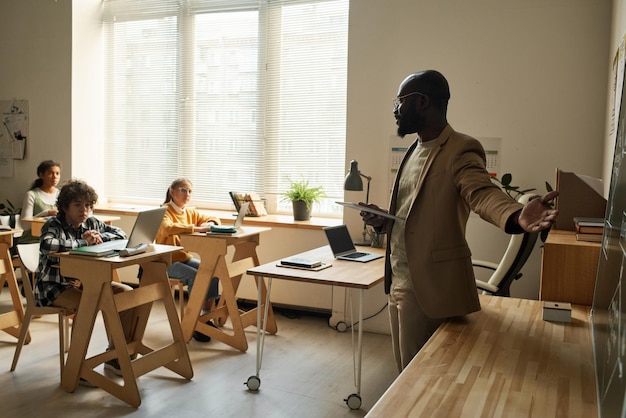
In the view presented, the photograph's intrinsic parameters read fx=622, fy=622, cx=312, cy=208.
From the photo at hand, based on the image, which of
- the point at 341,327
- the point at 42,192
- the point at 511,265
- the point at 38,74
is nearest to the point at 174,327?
the point at 341,327

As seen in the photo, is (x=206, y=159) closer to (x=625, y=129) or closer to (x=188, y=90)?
(x=188, y=90)

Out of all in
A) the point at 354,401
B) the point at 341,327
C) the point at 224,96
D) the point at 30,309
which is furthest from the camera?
the point at 224,96

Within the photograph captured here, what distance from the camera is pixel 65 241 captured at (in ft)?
11.3

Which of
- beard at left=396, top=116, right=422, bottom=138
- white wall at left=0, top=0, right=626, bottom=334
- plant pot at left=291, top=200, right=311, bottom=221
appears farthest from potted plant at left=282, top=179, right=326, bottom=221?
beard at left=396, top=116, right=422, bottom=138

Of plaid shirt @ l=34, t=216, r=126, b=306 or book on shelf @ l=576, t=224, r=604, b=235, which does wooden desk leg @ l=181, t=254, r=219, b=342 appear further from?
book on shelf @ l=576, t=224, r=604, b=235

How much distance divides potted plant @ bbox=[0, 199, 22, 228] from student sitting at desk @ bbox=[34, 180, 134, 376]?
2.17 m

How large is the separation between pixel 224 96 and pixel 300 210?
4.49ft

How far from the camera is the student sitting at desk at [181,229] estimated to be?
440 centimetres

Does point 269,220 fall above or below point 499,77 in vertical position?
below

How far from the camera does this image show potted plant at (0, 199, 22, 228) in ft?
17.9

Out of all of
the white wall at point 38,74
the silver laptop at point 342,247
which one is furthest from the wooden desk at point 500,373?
the white wall at point 38,74

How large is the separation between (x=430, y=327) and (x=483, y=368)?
517mm

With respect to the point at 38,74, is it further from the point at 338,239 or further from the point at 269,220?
the point at 338,239

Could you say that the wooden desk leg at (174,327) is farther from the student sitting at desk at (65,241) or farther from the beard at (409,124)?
the beard at (409,124)
